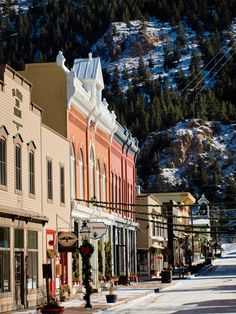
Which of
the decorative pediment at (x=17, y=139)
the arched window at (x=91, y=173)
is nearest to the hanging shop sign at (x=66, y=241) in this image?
the decorative pediment at (x=17, y=139)

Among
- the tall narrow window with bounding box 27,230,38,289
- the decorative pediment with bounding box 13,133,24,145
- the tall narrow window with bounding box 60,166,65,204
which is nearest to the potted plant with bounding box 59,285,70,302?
the tall narrow window with bounding box 27,230,38,289

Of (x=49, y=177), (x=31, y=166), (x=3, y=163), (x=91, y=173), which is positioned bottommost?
(x=3, y=163)

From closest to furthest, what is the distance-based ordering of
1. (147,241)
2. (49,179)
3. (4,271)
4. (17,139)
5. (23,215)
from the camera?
(4,271) → (23,215) → (17,139) → (49,179) → (147,241)

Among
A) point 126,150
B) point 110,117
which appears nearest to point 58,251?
point 110,117

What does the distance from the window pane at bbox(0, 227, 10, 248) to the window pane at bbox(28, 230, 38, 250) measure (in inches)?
115

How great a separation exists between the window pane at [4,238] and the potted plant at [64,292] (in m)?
6.65

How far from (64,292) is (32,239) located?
4804mm

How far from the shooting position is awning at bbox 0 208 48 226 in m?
29.8

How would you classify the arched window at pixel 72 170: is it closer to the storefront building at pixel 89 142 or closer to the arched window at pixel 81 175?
the storefront building at pixel 89 142

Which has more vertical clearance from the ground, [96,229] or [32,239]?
[96,229]

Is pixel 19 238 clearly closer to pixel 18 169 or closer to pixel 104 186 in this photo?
pixel 18 169

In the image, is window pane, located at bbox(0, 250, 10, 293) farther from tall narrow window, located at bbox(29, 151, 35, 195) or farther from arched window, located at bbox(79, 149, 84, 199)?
arched window, located at bbox(79, 149, 84, 199)

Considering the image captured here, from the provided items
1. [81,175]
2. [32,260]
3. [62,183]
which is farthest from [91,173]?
[32,260]

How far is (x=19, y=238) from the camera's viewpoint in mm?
32156
